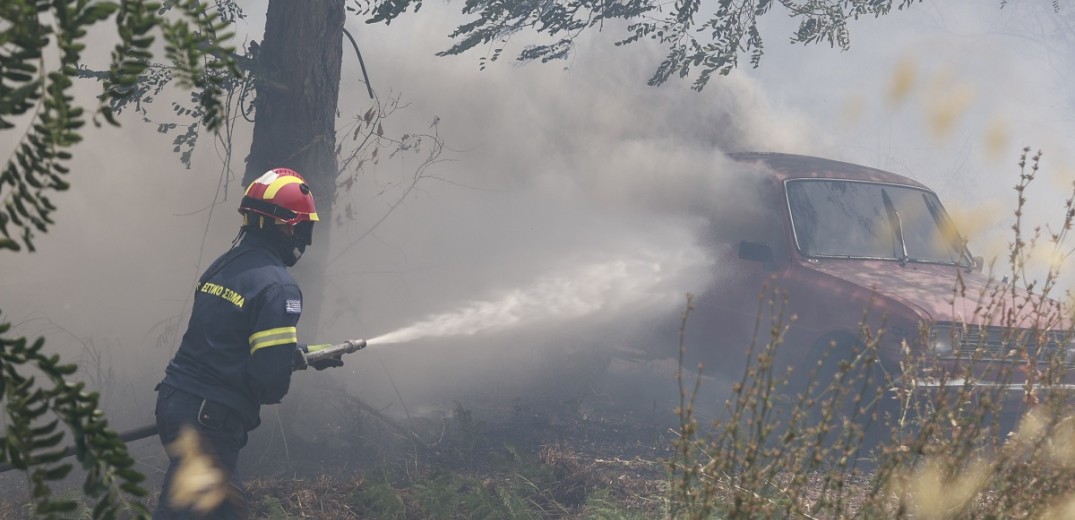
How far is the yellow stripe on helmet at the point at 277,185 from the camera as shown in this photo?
4555 mm

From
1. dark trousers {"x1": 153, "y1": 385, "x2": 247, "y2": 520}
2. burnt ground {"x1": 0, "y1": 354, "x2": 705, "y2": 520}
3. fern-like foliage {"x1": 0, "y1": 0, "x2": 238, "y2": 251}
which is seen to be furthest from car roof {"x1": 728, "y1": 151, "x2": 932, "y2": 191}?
fern-like foliage {"x1": 0, "y1": 0, "x2": 238, "y2": 251}

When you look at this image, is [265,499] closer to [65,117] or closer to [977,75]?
[65,117]

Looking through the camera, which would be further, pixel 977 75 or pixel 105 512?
pixel 977 75

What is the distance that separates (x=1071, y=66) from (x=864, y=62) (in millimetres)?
7194

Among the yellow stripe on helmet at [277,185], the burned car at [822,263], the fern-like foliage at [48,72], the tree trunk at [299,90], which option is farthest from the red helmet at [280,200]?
the burned car at [822,263]

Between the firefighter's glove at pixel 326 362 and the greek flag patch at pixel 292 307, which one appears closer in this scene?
the greek flag patch at pixel 292 307

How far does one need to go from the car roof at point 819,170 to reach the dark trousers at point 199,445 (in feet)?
18.3

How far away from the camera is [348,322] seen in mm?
10172

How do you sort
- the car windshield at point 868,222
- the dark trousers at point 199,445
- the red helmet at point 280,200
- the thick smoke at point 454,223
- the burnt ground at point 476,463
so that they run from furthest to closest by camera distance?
1. the thick smoke at point 454,223
2. the car windshield at point 868,222
3. the burnt ground at point 476,463
4. the red helmet at point 280,200
5. the dark trousers at point 199,445

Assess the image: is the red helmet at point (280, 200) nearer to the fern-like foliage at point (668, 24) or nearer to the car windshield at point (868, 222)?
the fern-like foliage at point (668, 24)

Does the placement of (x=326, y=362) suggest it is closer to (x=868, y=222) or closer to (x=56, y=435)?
(x=56, y=435)

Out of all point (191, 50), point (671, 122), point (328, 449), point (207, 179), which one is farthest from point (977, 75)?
Answer: point (191, 50)

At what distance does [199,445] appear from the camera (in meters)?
4.20

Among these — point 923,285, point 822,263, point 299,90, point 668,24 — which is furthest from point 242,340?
point 668,24
